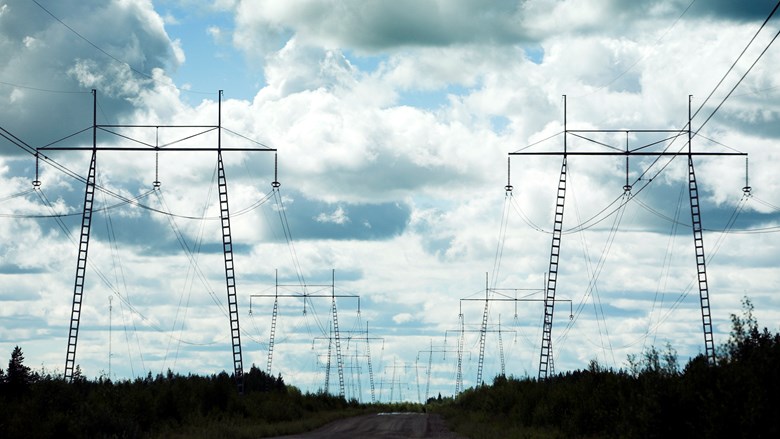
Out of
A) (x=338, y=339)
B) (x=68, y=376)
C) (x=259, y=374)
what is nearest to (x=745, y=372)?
(x=68, y=376)

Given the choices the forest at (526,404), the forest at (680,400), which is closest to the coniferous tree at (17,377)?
the forest at (526,404)

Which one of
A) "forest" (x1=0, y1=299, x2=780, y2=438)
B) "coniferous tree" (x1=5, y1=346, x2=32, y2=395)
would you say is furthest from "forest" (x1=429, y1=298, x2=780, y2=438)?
"coniferous tree" (x1=5, y1=346, x2=32, y2=395)

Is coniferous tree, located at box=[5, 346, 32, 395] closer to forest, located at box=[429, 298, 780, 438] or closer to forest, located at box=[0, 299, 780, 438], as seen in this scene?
forest, located at box=[0, 299, 780, 438]

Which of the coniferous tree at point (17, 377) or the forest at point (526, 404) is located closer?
the forest at point (526, 404)

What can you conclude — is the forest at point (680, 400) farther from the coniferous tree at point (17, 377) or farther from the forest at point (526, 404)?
the coniferous tree at point (17, 377)

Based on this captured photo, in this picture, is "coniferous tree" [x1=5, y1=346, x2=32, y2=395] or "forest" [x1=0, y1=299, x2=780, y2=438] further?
"coniferous tree" [x1=5, y1=346, x2=32, y2=395]

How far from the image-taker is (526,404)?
48562 mm

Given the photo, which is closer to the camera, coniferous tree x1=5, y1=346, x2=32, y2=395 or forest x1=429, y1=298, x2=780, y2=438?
forest x1=429, y1=298, x2=780, y2=438

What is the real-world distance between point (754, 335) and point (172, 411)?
91.5ft

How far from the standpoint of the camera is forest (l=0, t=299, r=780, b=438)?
77.5ft

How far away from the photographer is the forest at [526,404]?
2362cm

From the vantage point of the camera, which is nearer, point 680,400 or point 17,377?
point 680,400

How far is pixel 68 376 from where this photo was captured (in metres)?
49.8

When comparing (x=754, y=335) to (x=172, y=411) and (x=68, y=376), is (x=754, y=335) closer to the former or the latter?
(x=172, y=411)
